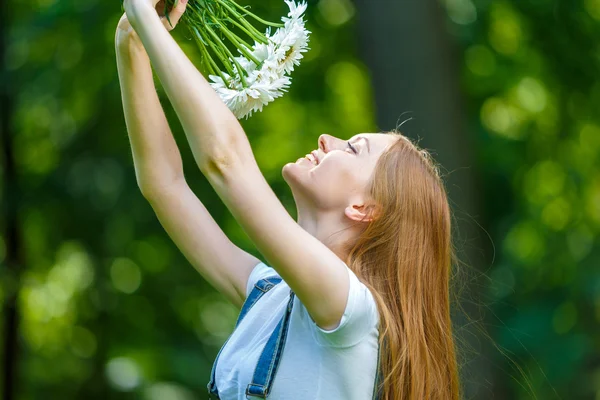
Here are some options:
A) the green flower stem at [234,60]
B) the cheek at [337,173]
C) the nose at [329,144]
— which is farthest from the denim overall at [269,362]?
the green flower stem at [234,60]

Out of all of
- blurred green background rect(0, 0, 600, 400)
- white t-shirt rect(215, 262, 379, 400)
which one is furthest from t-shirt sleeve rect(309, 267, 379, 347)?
blurred green background rect(0, 0, 600, 400)

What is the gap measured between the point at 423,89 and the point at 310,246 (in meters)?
2.66

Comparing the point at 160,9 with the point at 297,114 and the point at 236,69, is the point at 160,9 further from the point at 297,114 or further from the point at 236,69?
the point at 297,114

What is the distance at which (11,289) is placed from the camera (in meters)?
6.43

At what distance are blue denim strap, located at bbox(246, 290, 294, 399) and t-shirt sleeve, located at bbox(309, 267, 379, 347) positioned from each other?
3.2 inches

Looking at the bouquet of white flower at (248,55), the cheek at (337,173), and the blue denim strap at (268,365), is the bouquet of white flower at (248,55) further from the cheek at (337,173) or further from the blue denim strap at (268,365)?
the blue denim strap at (268,365)

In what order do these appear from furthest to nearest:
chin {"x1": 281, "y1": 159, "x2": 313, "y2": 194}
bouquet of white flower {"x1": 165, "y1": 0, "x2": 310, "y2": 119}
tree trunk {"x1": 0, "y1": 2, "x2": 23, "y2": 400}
Answer: 1. tree trunk {"x1": 0, "y1": 2, "x2": 23, "y2": 400}
2. chin {"x1": 281, "y1": 159, "x2": 313, "y2": 194}
3. bouquet of white flower {"x1": 165, "y1": 0, "x2": 310, "y2": 119}

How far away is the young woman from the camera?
1.92 meters

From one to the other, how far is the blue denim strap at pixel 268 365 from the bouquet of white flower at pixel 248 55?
1.81 ft

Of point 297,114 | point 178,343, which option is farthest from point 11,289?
point 297,114

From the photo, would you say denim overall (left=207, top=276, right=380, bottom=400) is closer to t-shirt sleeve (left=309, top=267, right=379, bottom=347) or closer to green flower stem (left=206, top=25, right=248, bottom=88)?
t-shirt sleeve (left=309, top=267, right=379, bottom=347)

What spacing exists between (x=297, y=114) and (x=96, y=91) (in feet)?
4.93

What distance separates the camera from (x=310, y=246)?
1941 millimetres

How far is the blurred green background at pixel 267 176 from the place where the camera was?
6.09 metres
